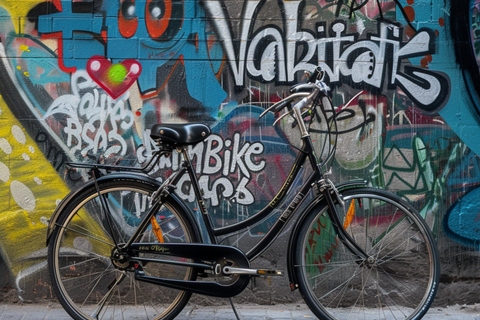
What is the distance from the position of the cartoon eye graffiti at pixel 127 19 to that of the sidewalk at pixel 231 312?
87.2 inches

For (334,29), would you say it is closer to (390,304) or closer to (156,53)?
(156,53)

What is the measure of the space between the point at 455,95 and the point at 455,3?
73cm

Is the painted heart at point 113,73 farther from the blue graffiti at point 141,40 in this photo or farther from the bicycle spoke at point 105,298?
the bicycle spoke at point 105,298

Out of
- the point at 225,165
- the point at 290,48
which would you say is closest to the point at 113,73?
the point at 225,165

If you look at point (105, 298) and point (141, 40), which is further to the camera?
point (141, 40)

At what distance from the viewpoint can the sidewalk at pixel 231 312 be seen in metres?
4.13

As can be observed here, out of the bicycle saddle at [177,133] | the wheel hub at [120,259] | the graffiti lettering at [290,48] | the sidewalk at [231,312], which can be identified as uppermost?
the graffiti lettering at [290,48]

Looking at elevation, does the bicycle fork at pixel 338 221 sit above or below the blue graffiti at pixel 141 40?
below

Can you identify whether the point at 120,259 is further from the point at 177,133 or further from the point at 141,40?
the point at 141,40

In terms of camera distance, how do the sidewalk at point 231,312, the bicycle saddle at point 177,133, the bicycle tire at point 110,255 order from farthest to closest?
the sidewalk at point 231,312, the bicycle tire at point 110,255, the bicycle saddle at point 177,133

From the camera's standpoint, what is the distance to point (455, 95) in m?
4.42

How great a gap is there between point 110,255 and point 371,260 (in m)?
1.68

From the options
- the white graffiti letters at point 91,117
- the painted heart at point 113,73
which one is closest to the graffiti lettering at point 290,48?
the painted heart at point 113,73

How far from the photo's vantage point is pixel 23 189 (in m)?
4.43
